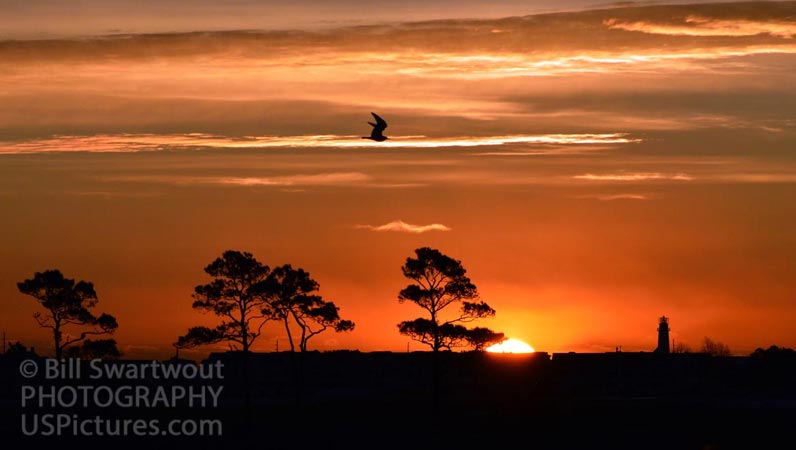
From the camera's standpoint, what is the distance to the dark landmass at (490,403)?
88.7 metres

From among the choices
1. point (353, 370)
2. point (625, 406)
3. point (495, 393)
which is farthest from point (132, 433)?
point (353, 370)

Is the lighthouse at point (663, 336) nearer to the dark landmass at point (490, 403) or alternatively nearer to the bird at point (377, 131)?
the dark landmass at point (490, 403)

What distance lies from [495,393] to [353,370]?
22.3m

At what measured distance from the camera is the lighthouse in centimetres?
19375

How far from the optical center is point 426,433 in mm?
94688

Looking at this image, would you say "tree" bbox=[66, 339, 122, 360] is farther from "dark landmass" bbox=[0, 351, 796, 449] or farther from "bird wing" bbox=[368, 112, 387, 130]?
"bird wing" bbox=[368, 112, 387, 130]

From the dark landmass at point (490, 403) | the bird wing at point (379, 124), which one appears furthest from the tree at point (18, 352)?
the bird wing at point (379, 124)

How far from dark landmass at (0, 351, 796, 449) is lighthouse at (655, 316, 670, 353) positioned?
473 inches

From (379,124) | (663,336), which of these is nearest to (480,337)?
(379,124)

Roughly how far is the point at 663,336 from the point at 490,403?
6575 cm

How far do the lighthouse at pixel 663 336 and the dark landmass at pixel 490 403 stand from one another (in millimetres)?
12010

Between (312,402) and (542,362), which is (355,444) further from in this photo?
(542,362)

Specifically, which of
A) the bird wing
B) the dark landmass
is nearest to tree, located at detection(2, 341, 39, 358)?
the dark landmass

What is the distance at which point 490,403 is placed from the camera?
136 m
